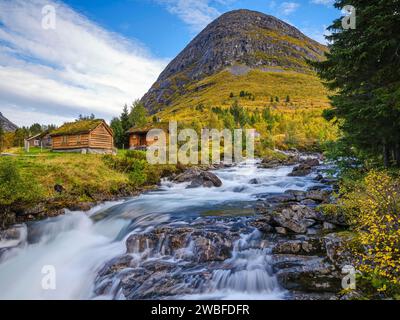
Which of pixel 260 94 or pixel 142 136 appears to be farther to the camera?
pixel 260 94

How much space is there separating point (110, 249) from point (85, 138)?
2790 cm

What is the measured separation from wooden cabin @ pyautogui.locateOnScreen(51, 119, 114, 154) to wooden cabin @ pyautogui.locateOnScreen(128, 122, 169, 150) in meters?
10.6

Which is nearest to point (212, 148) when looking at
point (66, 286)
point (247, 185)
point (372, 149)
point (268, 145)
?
point (268, 145)

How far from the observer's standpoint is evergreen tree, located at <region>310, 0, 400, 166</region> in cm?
1070

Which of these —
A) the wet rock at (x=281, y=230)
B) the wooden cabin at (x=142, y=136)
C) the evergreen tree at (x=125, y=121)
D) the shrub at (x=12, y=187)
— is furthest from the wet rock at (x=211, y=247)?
the evergreen tree at (x=125, y=121)

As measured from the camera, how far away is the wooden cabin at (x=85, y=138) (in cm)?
3728

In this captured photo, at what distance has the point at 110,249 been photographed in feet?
42.5

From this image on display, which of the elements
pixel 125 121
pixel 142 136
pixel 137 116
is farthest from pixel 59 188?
pixel 137 116

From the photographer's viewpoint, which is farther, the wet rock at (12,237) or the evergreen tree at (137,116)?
the evergreen tree at (137,116)

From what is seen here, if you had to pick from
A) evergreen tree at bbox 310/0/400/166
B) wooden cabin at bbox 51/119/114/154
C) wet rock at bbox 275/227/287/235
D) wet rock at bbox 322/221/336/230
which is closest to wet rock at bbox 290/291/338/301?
wet rock at bbox 275/227/287/235

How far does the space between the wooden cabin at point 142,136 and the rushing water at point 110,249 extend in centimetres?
2908

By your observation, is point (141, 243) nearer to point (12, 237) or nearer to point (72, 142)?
point (12, 237)

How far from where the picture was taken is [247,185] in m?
27.5

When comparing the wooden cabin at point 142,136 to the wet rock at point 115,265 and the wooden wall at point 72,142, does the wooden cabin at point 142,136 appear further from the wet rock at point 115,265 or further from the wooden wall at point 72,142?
the wet rock at point 115,265
